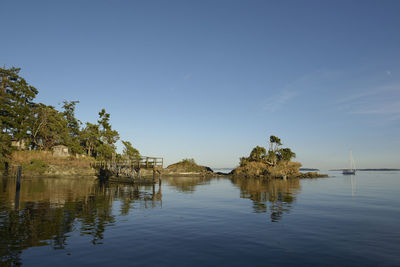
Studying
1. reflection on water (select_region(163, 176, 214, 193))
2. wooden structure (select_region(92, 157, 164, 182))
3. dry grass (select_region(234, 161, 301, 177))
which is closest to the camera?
reflection on water (select_region(163, 176, 214, 193))

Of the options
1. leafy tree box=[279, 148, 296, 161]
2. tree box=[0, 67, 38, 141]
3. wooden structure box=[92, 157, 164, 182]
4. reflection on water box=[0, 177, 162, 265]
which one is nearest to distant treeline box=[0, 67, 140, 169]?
tree box=[0, 67, 38, 141]

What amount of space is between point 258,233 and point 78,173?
5192 cm

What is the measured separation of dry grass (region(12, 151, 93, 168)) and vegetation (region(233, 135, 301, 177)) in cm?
4803

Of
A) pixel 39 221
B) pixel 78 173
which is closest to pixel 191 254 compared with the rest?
pixel 39 221

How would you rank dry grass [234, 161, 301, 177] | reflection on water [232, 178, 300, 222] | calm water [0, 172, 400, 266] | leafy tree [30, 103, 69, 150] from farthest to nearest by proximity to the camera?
dry grass [234, 161, 301, 177]
leafy tree [30, 103, 69, 150]
reflection on water [232, 178, 300, 222]
calm water [0, 172, 400, 266]

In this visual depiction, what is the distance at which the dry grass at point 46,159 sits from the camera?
161 feet

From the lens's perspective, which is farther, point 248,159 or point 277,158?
point 248,159

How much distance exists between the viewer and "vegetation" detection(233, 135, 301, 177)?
70.6 metres

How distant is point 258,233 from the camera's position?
38.2 ft

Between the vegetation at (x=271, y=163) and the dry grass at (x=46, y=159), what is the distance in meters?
48.0

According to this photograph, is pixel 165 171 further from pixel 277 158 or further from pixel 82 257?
pixel 82 257

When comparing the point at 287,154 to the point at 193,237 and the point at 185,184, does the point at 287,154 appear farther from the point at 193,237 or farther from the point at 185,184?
the point at 193,237

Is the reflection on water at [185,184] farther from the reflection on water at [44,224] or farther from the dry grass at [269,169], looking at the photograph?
the dry grass at [269,169]

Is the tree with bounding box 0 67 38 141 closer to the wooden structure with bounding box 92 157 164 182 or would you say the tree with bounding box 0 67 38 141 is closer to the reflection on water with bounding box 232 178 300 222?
the wooden structure with bounding box 92 157 164 182
